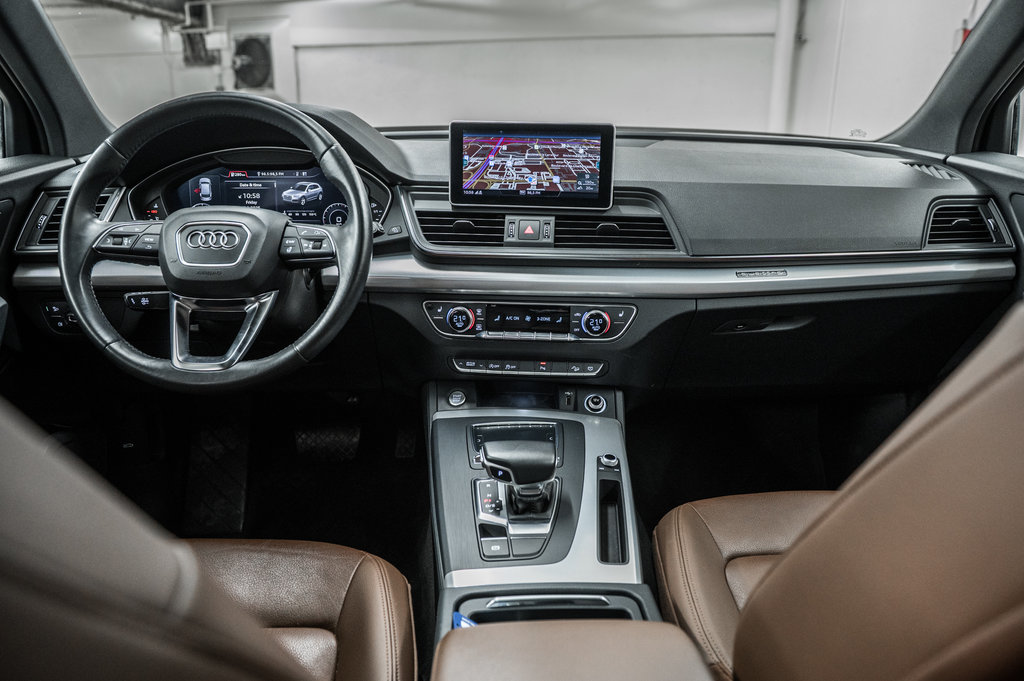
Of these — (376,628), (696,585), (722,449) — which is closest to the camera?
(376,628)

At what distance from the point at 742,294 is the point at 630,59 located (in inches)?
→ 196

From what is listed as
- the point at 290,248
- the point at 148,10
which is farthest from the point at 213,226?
the point at 148,10

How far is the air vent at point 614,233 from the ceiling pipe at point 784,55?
4.61m

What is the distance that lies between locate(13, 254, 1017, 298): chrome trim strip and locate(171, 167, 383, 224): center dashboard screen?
0.16m

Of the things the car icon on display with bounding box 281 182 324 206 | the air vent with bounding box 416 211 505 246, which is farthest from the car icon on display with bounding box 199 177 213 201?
the air vent with bounding box 416 211 505 246

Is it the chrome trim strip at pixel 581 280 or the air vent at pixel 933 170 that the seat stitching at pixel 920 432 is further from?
the air vent at pixel 933 170

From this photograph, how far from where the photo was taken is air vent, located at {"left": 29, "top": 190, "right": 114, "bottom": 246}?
165 centimetres

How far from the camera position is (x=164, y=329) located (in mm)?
1694

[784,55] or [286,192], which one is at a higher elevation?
[784,55]

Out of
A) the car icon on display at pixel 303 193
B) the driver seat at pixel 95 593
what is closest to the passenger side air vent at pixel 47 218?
the car icon on display at pixel 303 193

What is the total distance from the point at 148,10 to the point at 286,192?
22.2 feet

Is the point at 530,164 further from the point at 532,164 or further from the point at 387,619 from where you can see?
the point at 387,619

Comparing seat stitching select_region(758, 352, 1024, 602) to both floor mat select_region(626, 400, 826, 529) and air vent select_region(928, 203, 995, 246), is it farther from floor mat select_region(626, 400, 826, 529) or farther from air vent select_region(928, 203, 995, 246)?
floor mat select_region(626, 400, 826, 529)

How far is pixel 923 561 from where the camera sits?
1.49ft
